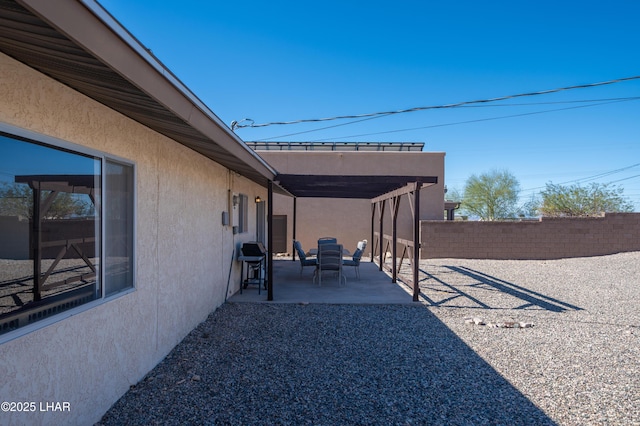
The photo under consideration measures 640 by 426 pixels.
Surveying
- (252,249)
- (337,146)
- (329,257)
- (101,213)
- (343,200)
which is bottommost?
(329,257)

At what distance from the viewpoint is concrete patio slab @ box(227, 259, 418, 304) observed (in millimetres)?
7000

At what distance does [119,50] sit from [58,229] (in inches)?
53.6

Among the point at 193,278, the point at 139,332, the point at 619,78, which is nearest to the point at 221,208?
the point at 193,278

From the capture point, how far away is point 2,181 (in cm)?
206

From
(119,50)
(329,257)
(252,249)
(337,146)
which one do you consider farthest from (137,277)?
(337,146)

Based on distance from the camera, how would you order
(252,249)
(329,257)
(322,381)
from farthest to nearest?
(329,257) < (252,249) < (322,381)

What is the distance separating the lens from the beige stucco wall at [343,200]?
15.9 meters

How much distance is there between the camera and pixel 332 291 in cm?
789

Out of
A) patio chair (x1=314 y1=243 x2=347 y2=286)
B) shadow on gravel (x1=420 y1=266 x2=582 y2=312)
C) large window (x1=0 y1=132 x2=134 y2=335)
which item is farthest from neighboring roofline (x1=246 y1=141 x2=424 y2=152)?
large window (x1=0 y1=132 x2=134 y2=335)

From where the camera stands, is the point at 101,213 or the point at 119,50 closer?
the point at 119,50

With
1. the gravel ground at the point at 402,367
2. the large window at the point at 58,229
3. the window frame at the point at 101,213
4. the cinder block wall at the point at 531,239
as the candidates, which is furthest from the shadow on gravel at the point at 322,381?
the cinder block wall at the point at 531,239

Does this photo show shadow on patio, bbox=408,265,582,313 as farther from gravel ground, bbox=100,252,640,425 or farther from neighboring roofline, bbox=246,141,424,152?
neighboring roofline, bbox=246,141,424,152

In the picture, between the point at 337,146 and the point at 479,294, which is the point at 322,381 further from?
the point at 337,146

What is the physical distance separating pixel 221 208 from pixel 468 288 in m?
5.98
